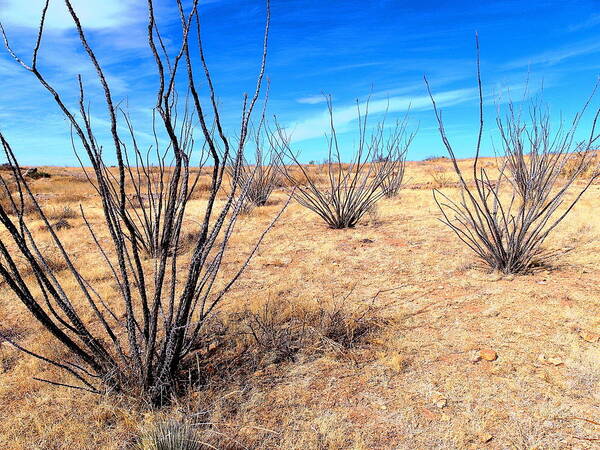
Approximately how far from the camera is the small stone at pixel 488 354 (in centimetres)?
272

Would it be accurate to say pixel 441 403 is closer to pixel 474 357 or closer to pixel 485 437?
→ pixel 485 437

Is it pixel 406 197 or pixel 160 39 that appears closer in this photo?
pixel 160 39

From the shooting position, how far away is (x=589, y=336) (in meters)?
2.90

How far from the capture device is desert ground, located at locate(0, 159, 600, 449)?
2.12 m

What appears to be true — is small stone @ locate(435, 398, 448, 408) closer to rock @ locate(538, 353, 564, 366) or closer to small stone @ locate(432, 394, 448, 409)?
small stone @ locate(432, 394, 448, 409)

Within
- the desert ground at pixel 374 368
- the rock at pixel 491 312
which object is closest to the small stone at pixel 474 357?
the desert ground at pixel 374 368

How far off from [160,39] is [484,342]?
277 centimetres

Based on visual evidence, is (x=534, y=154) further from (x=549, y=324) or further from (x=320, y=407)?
(x=320, y=407)

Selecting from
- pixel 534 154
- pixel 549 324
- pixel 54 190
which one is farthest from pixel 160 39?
pixel 54 190

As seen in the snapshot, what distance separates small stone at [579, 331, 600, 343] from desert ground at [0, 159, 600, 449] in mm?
16

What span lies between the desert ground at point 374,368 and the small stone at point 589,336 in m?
0.02

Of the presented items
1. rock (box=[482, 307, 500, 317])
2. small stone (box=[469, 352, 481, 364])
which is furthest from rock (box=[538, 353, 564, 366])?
rock (box=[482, 307, 500, 317])

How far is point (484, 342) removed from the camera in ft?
9.64

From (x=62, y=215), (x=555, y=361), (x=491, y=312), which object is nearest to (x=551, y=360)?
(x=555, y=361)
